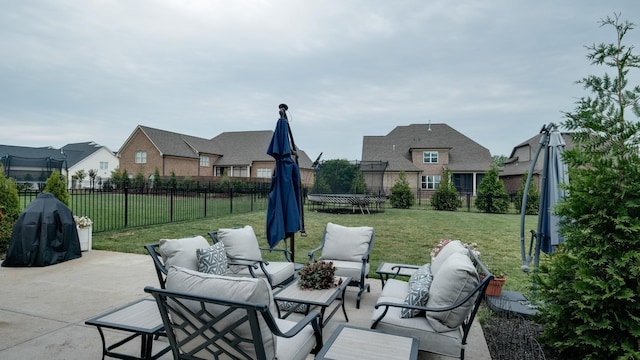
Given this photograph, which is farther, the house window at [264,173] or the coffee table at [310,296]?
the house window at [264,173]

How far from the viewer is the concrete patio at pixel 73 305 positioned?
3.03 meters

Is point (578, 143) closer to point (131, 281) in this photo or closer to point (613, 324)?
point (613, 324)

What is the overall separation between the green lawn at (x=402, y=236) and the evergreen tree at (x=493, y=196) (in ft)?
13.5

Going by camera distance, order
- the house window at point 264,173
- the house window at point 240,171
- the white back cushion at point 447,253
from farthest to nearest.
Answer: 1. the house window at point 240,171
2. the house window at point 264,173
3. the white back cushion at point 447,253

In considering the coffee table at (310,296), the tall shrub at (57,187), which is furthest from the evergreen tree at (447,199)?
the tall shrub at (57,187)

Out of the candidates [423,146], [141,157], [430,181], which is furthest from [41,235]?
[141,157]

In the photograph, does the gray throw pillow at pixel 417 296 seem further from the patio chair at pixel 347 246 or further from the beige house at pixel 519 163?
the beige house at pixel 519 163

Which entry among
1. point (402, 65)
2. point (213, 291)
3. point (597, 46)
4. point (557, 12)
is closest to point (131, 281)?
point (213, 291)

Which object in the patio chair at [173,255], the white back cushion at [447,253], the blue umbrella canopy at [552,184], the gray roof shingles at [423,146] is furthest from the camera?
the gray roof shingles at [423,146]

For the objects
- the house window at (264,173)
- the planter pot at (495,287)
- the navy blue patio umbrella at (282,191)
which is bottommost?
the planter pot at (495,287)

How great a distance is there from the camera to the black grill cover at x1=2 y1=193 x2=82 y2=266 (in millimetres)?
5793

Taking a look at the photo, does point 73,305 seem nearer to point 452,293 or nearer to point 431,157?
point 452,293

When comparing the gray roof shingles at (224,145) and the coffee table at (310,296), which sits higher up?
the gray roof shingles at (224,145)

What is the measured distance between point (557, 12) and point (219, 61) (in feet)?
37.1
